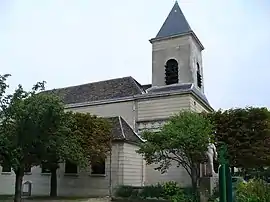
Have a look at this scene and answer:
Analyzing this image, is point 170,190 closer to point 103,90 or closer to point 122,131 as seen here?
point 122,131

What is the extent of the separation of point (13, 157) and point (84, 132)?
22.8 feet

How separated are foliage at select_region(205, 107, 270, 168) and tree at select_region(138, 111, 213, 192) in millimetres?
4320

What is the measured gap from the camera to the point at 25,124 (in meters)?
19.3

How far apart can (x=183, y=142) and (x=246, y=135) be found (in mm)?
7746

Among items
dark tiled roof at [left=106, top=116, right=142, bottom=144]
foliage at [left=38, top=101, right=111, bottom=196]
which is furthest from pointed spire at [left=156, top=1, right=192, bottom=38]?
foliage at [left=38, top=101, right=111, bottom=196]

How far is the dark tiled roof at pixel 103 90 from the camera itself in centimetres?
3294

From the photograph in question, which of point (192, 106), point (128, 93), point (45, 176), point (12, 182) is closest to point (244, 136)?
point (192, 106)

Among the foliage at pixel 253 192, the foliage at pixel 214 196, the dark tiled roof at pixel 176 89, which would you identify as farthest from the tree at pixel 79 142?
the foliage at pixel 253 192

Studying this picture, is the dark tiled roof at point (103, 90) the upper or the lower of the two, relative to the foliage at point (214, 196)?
upper

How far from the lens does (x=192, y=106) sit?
97.7 ft

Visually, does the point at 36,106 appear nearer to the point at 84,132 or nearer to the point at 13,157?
the point at 13,157

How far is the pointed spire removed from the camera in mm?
33250

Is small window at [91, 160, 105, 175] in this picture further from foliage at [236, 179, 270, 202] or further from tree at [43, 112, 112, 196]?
foliage at [236, 179, 270, 202]

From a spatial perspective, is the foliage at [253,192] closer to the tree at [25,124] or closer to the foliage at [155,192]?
the foliage at [155,192]
